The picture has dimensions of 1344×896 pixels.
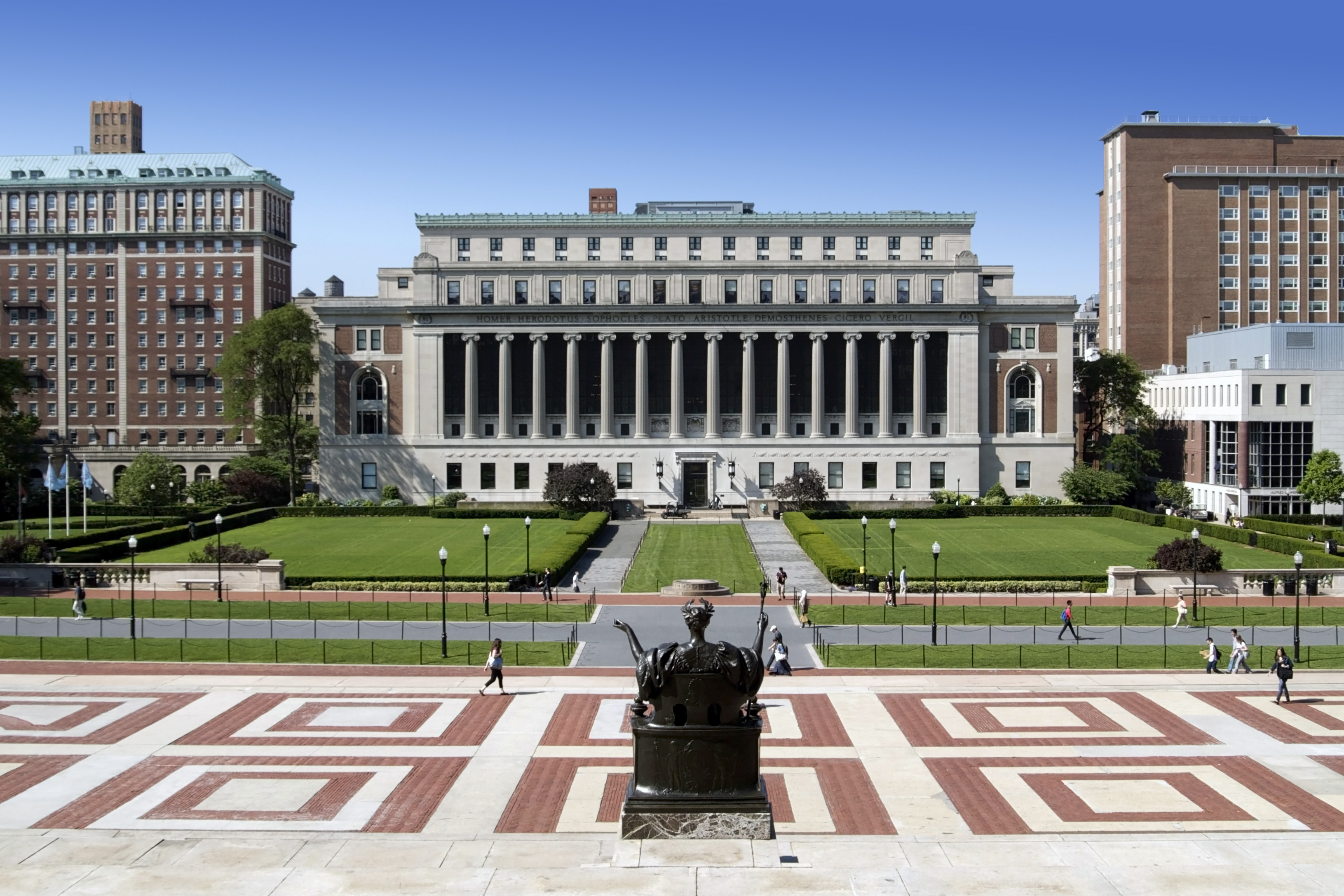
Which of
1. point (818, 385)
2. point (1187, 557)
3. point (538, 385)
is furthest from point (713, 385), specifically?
point (1187, 557)

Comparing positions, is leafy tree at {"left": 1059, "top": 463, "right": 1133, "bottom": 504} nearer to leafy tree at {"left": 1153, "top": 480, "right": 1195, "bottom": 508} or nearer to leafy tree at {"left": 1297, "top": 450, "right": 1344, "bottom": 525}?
leafy tree at {"left": 1153, "top": 480, "right": 1195, "bottom": 508}

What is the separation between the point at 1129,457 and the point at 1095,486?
5.76m

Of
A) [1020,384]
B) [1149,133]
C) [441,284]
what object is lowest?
[1020,384]

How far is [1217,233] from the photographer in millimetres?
128750

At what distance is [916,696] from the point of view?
→ 4034cm

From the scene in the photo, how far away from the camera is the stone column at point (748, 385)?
11244cm

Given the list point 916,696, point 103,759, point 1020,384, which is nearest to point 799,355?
point 1020,384

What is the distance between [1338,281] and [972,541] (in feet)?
231

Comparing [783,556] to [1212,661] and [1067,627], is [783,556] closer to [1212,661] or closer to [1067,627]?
[1067,627]

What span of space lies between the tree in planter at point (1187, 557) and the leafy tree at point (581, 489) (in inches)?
1821

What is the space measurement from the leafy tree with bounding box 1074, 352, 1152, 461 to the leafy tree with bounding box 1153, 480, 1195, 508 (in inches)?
343

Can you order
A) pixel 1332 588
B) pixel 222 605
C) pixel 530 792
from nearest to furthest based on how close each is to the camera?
pixel 530 792
pixel 222 605
pixel 1332 588

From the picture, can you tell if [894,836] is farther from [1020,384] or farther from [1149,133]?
[1149,133]

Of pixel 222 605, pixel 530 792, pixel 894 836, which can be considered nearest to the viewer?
pixel 894 836
